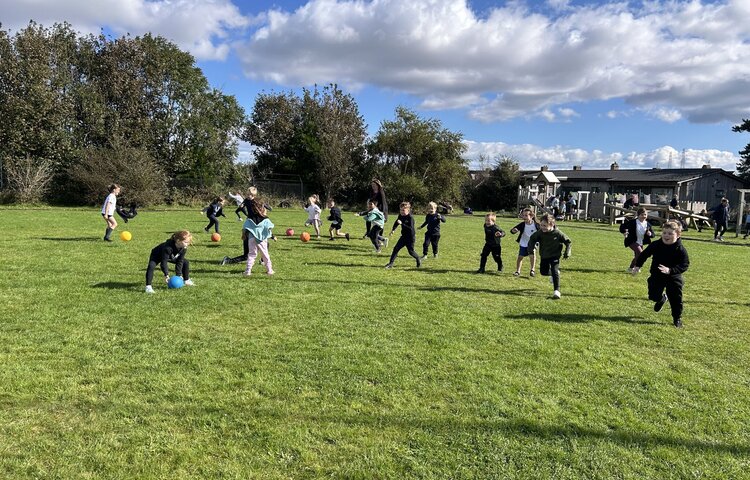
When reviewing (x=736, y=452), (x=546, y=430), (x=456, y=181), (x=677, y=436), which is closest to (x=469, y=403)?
(x=546, y=430)

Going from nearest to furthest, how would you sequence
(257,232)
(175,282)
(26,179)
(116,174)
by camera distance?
(175,282)
(257,232)
(26,179)
(116,174)

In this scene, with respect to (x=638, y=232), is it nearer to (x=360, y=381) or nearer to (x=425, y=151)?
(x=360, y=381)

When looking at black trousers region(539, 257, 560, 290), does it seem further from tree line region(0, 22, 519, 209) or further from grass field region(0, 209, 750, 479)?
tree line region(0, 22, 519, 209)

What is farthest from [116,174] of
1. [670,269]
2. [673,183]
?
[673,183]

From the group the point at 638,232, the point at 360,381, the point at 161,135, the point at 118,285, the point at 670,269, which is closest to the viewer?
the point at 360,381

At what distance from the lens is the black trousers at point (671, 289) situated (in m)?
7.16

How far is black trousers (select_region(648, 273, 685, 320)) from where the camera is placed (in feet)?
23.5

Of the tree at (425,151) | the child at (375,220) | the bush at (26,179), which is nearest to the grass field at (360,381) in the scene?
the child at (375,220)

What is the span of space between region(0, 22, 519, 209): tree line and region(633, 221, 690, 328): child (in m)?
29.3

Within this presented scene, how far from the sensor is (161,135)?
34.2m

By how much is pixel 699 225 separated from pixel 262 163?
34.7m

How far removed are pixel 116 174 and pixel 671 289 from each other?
30.5 meters

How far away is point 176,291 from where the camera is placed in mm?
8117

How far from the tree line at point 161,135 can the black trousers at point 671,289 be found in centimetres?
2928
